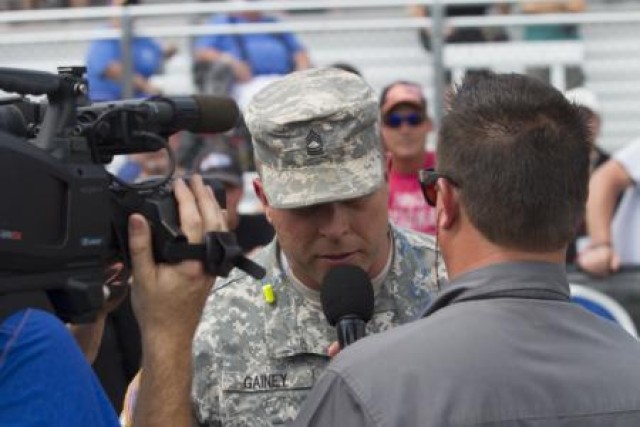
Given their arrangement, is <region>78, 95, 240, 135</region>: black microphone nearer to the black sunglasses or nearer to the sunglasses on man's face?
the black sunglasses

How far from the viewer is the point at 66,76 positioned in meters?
2.57

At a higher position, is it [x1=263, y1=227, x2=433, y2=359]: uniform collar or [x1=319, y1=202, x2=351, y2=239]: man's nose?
[x1=319, y1=202, x2=351, y2=239]: man's nose

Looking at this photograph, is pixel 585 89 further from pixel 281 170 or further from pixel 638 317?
pixel 281 170

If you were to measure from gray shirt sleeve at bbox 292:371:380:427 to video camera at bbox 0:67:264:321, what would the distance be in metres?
0.38

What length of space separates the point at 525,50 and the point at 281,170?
4.63 m

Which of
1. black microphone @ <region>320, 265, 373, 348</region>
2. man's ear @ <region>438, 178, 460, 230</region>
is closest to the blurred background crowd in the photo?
black microphone @ <region>320, 265, 373, 348</region>

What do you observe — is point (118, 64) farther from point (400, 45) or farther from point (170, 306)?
point (170, 306)

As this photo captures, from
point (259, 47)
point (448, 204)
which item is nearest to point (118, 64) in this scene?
point (259, 47)

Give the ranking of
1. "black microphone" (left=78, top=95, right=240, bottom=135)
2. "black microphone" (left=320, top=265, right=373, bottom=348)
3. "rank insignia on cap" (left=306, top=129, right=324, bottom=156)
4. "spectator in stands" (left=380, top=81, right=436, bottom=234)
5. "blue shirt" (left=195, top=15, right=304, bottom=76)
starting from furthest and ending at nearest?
"blue shirt" (left=195, top=15, right=304, bottom=76) → "spectator in stands" (left=380, top=81, right=436, bottom=234) → "rank insignia on cap" (left=306, top=129, right=324, bottom=156) → "black microphone" (left=320, top=265, right=373, bottom=348) → "black microphone" (left=78, top=95, right=240, bottom=135)

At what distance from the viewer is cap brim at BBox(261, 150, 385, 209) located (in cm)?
346

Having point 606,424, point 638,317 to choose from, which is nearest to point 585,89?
point 638,317

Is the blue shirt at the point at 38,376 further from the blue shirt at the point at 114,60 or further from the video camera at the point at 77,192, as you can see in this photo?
the blue shirt at the point at 114,60

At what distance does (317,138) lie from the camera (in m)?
3.46

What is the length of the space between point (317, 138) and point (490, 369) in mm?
1166
